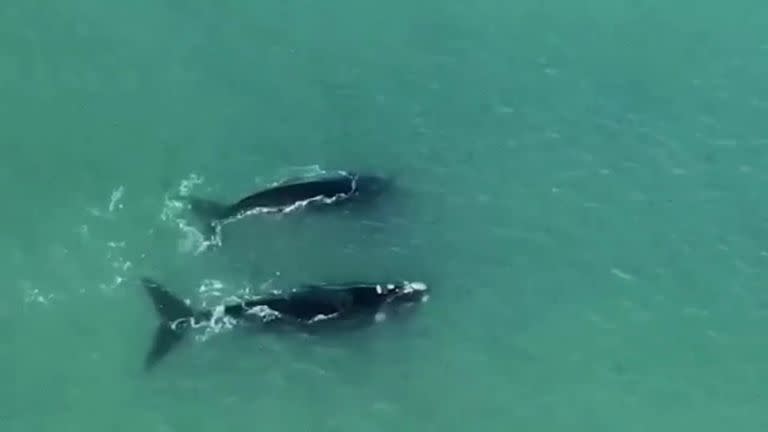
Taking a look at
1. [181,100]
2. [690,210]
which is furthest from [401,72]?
[690,210]

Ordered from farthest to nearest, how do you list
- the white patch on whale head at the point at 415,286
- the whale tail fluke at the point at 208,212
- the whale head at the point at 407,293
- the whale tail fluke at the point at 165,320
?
the whale tail fluke at the point at 208,212 → the white patch on whale head at the point at 415,286 → the whale head at the point at 407,293 → the whale tail fluke at the point at 165,320

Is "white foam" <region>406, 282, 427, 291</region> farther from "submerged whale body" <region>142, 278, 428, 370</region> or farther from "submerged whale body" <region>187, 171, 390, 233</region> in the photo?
"submerged whale body" <region>187, 171, 390, 233</region>

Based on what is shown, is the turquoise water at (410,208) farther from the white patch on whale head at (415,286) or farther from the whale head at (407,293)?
the white patch on whale head at (415,286)

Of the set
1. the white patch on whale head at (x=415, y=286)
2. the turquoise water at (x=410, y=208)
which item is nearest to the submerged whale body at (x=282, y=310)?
the turquoise water at (x=410, y=208)

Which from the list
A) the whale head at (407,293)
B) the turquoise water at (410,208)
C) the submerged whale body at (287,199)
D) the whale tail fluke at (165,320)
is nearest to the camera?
the turquoise water at (410,208)

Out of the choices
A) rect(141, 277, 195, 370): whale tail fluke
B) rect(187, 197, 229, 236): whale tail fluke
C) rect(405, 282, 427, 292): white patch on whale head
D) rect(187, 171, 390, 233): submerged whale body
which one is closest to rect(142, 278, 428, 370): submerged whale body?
rect(141, 277, 195, 370): whale tail fluke

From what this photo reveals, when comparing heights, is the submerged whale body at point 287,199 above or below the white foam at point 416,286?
above
